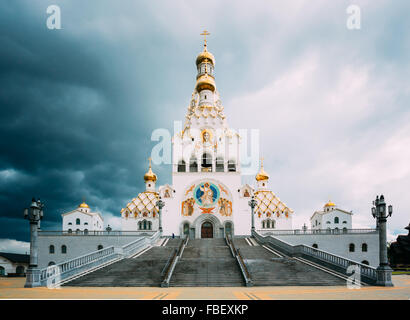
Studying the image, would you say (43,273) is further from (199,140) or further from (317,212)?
(317,212)

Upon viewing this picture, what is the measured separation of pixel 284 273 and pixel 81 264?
35.9 ft

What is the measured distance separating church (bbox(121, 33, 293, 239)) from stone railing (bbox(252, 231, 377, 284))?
12992 mm

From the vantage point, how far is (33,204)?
52.0ft

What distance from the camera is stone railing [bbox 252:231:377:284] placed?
50.7 ft

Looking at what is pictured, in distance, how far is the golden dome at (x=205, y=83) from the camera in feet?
157

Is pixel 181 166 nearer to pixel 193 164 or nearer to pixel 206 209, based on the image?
pixel 193 164

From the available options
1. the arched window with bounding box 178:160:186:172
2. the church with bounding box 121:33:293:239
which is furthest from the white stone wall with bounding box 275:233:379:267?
the arched window with bounding box 178:160:186:172

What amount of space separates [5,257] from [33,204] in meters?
32.9

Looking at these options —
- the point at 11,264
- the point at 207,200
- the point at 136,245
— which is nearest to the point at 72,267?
the point at 136,245

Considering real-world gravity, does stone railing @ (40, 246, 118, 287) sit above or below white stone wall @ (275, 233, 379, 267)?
above

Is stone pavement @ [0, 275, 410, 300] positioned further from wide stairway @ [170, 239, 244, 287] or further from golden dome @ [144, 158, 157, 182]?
golden dome @ [144, 158, 157, 182]

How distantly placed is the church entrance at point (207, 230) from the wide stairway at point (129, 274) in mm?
17899
